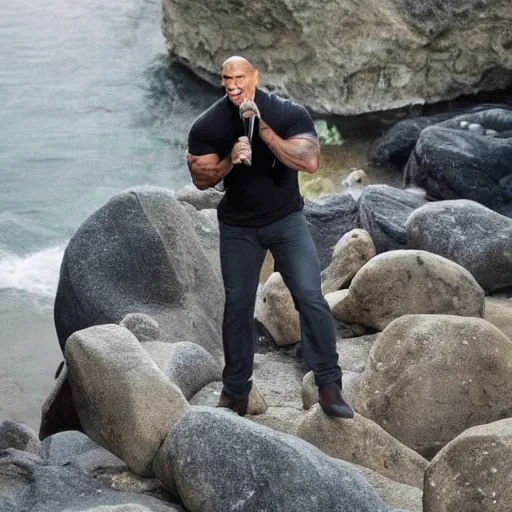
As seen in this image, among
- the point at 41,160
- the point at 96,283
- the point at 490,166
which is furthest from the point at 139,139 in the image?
the point at 96,283

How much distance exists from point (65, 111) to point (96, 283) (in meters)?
10.4

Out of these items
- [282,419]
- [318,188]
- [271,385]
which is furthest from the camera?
[318,188]

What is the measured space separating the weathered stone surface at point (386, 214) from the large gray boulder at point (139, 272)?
2.91m

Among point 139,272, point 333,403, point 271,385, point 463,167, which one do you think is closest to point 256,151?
point 333,403

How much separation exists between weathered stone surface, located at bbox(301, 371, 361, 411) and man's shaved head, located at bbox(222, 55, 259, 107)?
→ 7.10 ft

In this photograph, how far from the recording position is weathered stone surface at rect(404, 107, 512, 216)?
1411cm

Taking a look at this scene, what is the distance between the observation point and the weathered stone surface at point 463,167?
14.1 m

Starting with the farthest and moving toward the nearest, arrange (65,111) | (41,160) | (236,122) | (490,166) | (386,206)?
(65,111) → (41,160) → (490,166) → (386,206) → (236,122)

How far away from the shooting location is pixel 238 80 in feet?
19.5

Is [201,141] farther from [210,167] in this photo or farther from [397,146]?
[397,146]

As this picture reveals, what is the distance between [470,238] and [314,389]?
3997 mm

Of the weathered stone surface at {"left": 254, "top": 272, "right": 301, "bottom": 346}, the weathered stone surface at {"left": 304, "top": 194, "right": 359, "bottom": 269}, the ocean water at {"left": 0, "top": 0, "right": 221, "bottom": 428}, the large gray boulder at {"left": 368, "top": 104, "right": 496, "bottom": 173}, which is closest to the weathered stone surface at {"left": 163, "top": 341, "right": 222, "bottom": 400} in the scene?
the weathered stone surface at {"left": 254, "top": 272, "right": 301, "bottom": 346}

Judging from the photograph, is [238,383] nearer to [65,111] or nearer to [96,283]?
[96,283]

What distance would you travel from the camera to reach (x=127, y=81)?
2008 cm
